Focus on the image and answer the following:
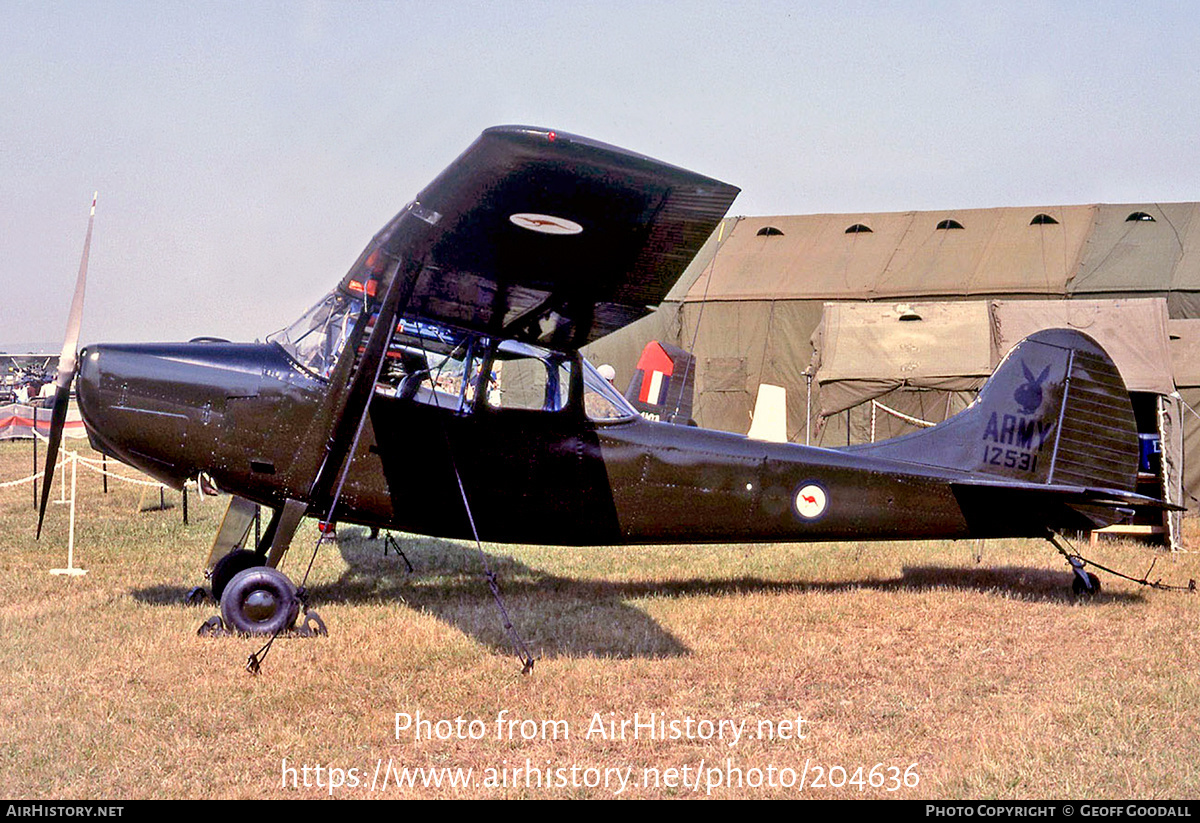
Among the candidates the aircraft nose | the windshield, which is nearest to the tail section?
the windshield

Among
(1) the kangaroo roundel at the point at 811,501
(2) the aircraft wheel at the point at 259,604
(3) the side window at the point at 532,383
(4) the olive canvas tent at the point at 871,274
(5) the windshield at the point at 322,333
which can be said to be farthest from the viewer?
(4) the olive canvas tent at the point at 871,274

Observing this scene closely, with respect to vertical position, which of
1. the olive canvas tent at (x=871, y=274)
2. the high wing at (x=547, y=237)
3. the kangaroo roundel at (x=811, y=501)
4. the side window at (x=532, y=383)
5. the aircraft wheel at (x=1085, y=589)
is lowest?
the aircraft wheel at (x=1085, y=589)

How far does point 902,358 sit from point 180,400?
1153 cm

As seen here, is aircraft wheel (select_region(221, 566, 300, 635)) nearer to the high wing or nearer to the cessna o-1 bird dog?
the cessna o-1 bird dog

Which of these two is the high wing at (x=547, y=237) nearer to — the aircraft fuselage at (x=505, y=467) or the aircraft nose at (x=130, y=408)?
the aircraft fuselage at (x=505, y=467)

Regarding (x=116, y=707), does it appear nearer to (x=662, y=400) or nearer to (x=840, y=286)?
(x=662, y=400)

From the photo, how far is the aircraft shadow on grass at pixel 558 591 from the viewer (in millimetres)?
6344

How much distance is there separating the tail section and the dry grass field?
101 centimetres

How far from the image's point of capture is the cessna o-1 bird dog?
577 centimetres

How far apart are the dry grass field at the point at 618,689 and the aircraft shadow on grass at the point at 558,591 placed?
4 centimetres

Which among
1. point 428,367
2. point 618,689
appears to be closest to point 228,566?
point 428,367

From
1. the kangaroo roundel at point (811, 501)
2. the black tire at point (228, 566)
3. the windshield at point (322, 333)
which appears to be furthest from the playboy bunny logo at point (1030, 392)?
the black tire at point (228, 566)

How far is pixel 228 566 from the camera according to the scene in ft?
23.7

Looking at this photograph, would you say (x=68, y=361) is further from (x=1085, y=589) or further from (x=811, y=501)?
(x=1085, y=589)
